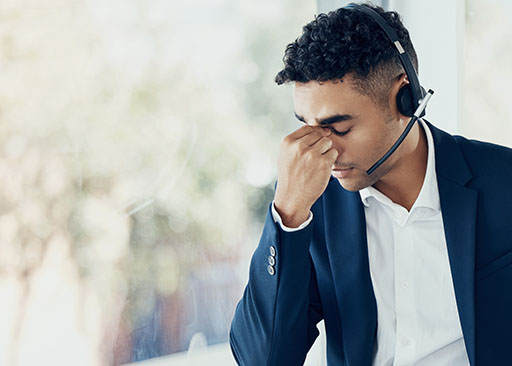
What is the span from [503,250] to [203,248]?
911 mm

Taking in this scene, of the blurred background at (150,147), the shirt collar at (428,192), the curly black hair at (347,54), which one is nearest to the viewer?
the curly black hair at (347,54)

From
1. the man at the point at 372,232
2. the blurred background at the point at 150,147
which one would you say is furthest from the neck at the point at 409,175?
the blurred background at the point at 150,147

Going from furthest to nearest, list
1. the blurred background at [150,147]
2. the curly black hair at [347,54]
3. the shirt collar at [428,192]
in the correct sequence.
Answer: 1. the blurred background at [150,147]
2. the shirt collar at [428,192]
3. the curly black hair at [347,54]

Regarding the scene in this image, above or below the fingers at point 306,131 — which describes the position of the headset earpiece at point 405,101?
above

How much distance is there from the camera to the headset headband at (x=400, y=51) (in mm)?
1351

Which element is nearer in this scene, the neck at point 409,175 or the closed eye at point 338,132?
the closed eye at point 338,132

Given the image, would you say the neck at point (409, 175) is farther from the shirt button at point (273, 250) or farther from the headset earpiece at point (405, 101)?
the shirt button at point (273, 250)

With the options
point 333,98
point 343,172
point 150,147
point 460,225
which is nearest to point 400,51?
point 333,98

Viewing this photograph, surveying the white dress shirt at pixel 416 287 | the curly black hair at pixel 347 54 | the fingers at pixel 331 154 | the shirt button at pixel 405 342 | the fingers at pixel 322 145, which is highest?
the curly black hair at pixel 347 54

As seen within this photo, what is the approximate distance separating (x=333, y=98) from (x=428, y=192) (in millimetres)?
360

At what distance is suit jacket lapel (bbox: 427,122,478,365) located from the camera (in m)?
1.34

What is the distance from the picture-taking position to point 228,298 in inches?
76.0

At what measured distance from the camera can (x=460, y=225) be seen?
1.38 meters

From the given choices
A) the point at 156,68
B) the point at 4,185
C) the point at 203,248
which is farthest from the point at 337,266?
the point at 4,185
